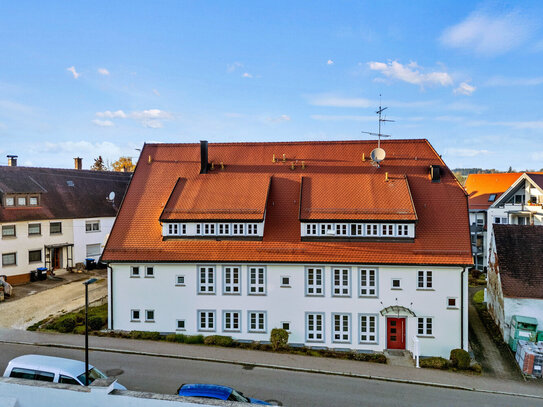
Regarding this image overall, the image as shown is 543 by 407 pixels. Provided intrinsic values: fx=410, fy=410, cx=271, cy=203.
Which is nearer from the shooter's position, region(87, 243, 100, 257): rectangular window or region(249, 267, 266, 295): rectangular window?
region(249, 267, 266, 295): rectangular window

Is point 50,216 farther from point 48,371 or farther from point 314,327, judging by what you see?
point 314,327

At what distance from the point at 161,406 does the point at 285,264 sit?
1337 cm

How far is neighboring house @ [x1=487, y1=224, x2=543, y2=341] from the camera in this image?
2420 centimetres

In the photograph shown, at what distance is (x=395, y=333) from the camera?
74.0ft

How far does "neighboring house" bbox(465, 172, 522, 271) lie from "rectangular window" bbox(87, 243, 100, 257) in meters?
41.2

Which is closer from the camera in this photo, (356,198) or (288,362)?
(288,362)

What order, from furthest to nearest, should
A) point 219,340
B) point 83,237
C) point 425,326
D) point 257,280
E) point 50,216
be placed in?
point 83,237, point 50,216, point 257,280, point 219,340, point 425,326

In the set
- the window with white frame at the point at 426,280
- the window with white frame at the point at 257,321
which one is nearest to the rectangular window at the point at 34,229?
the window with white frame at the point at 257,321

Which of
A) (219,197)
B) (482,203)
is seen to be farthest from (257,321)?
(482,203)

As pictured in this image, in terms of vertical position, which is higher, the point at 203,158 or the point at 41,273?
the point at 203,158

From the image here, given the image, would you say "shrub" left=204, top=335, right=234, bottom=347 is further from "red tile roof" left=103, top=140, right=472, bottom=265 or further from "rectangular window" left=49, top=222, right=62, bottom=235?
"rectangular window" left=49, top=222, right=62, bottom=235

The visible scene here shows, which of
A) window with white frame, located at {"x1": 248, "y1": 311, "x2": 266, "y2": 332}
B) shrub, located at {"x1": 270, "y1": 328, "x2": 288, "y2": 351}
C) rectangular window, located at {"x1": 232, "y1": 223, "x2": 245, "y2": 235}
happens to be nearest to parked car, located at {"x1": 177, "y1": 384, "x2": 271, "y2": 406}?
shrub, located at {"x1": 270, "y1": 328, "x2": 288, "y2": 351}

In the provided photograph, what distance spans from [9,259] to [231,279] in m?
22.5

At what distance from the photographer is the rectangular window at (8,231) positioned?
34.5 m
